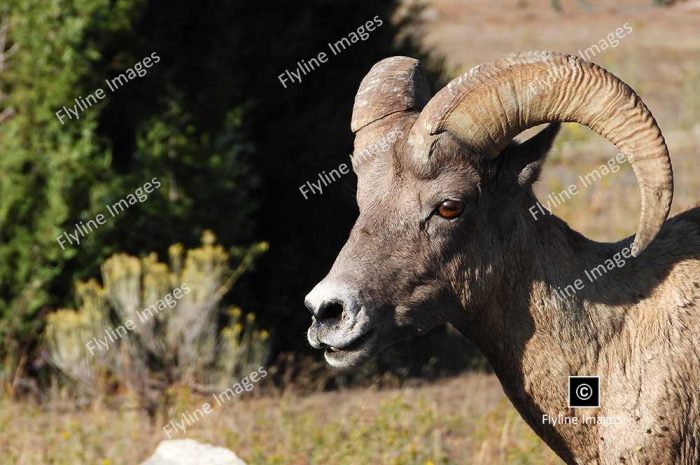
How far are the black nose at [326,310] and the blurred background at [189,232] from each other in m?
3.15

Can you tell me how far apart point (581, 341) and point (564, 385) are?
0.19m

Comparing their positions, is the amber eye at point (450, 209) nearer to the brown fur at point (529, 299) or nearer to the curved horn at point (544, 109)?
the brown fur at point (529, 299)

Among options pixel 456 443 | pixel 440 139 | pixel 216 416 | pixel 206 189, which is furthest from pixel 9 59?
pixel 440 139

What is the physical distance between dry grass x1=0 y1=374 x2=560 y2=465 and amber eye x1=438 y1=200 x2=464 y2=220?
8.19 ft

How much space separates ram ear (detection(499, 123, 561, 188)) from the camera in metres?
4.77

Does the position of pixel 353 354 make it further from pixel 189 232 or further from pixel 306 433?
pixel 189 232

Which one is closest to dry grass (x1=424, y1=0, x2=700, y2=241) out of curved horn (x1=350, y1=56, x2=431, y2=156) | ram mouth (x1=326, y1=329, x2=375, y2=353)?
curved horn (x1=350, y1=56, x2=431, y2=156)

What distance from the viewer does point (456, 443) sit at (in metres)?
7.60

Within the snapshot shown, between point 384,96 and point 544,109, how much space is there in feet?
2.67

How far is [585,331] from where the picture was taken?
4.71 metres

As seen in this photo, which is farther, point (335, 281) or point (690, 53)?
point (690, 53)

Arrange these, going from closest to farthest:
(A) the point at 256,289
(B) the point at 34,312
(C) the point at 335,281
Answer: (C) the point at 335,281 → (B) the point at 34,312 → (A) the point at 256,289

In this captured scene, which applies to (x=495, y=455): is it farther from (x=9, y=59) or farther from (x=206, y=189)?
(x=9, y=59)

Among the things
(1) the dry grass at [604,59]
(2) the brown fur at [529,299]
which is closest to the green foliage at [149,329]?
(1) the dry grass at [604,59]
